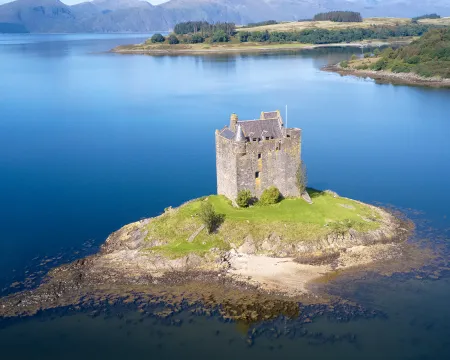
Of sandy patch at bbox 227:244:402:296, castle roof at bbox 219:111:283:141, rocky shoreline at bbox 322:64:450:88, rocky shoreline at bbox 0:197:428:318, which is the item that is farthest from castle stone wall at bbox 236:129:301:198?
rocky shoreline at bbox 322:64:450:88

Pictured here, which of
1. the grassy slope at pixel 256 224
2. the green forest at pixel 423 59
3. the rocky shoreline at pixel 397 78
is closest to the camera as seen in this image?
the grassy slope at pixel 256 224

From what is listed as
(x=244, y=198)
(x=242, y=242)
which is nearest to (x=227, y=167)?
(x=244, y=198)

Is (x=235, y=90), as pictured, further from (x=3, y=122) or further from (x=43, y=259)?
(x=43, y=259)

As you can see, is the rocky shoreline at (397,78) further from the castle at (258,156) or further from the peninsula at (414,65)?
the castle at (258,156)

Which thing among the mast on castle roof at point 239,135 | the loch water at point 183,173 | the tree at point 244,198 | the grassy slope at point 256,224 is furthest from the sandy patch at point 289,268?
the mast on castle roof at point 239,135

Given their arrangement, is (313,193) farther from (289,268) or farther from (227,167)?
(289,268)
